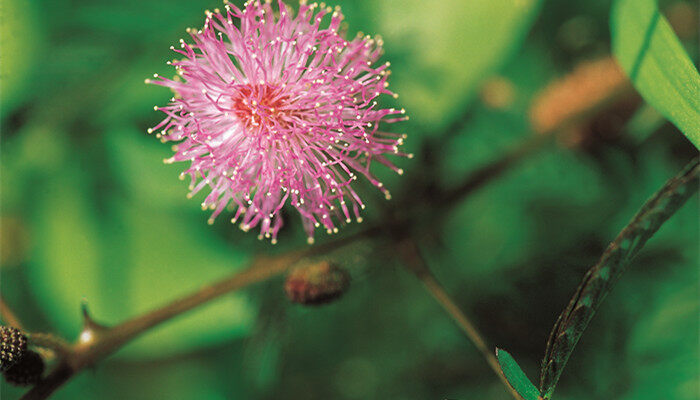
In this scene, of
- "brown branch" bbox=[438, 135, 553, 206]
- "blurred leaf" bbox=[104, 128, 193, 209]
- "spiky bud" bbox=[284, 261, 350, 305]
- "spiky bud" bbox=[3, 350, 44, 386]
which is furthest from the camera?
"blurred leaf" bbox=[104, 128, 193, 209]

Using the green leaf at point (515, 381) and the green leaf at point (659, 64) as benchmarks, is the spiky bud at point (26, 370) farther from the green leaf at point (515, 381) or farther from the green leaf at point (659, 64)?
the green leaf at point (659, 64)

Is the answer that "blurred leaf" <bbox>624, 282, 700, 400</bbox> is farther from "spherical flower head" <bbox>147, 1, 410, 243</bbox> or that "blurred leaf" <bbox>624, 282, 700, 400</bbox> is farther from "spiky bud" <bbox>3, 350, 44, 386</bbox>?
"spiky bud" <bbox>3, 350, 44, 386</bbox>

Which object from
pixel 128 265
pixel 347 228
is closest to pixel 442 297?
pixel 347 228

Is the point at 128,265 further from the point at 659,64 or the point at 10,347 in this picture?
the point at 659,64

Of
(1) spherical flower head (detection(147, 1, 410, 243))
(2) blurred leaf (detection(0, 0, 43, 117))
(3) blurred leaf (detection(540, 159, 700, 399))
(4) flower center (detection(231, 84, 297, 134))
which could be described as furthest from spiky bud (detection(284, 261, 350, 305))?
(2) blurred leaf (detection(0, 0, 43, 117))

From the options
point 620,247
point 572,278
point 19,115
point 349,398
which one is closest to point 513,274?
point 572,278

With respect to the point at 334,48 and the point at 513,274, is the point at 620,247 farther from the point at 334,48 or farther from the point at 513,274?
the point at 513,274
